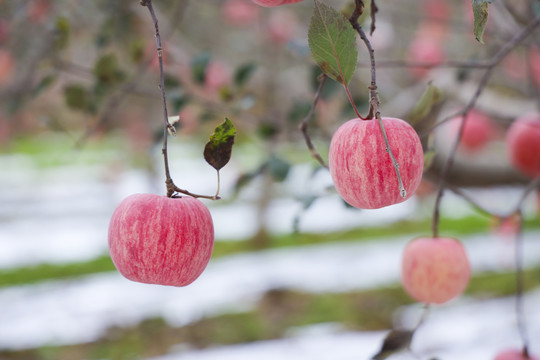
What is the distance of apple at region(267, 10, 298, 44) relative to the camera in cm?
235

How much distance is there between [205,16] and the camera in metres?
2.65

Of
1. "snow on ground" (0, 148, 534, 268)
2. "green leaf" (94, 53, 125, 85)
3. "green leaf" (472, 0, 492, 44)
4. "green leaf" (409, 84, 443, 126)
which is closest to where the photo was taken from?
"green leaf" (472, 0, 492, 44)

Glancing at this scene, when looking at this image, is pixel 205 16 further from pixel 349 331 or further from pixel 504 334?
pixel 504 334

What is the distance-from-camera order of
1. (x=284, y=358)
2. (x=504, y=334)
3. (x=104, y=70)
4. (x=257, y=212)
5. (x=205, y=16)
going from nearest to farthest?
(x=104, y=70) → (x=284, y=358) → (x=504, y=334) → (x=205, y=16) → (x=257, y=212)

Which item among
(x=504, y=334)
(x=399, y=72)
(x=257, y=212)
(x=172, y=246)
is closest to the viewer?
(x=172, y=246)

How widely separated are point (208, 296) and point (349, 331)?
2.60ft

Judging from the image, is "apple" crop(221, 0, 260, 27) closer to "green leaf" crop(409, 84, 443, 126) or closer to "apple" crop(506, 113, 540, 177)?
"apple" crop(506, 113, 540, 177)

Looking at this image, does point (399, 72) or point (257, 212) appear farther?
point (257, 212)

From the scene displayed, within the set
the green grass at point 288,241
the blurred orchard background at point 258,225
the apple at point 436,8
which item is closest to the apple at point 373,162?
the blurred orchard background at point 258,225

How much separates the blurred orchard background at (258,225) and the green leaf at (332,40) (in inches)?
11.5

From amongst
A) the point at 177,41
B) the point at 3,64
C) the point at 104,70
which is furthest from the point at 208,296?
the point at 104,70

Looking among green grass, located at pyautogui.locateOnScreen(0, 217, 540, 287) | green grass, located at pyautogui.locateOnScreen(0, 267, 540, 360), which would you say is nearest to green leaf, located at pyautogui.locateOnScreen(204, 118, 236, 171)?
green grass, located at pyautogui.locateOnScreen(0, 267, 540, 360)

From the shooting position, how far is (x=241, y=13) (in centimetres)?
233

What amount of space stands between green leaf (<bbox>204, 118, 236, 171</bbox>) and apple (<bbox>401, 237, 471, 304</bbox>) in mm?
323
